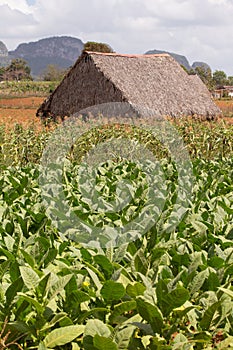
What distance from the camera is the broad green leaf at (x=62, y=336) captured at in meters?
1.64

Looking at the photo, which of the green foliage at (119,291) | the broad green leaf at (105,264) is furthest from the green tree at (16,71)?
the broad green leaf at (105,264)

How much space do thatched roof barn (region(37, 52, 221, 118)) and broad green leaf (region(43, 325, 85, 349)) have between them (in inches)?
600

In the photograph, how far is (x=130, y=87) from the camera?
1783 centimetres

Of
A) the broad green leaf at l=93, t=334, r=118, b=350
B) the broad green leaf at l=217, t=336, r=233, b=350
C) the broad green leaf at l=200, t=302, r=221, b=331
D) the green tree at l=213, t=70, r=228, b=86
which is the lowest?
the broad green leaf at l=217, t=336, r=233, b=350

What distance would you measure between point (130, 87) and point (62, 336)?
54.3 feet

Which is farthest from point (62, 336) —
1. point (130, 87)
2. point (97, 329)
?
point (130, 87)

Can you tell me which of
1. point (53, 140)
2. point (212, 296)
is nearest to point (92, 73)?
point (53, 140)

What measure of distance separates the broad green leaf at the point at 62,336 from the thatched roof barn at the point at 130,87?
50.0ft

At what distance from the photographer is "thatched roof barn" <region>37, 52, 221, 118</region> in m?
17.7

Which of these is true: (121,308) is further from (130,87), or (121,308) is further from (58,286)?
(130,87)

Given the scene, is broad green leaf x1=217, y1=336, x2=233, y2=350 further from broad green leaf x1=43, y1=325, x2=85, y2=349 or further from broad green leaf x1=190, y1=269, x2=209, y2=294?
broad green leaf x1=43, y1=325, x2=85, y2=349

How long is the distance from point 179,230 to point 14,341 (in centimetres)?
143

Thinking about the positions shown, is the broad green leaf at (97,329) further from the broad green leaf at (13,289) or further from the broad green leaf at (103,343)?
the broad green leaf at (13,289)

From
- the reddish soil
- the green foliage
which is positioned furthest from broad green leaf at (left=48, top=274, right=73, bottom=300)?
the reddish soil
